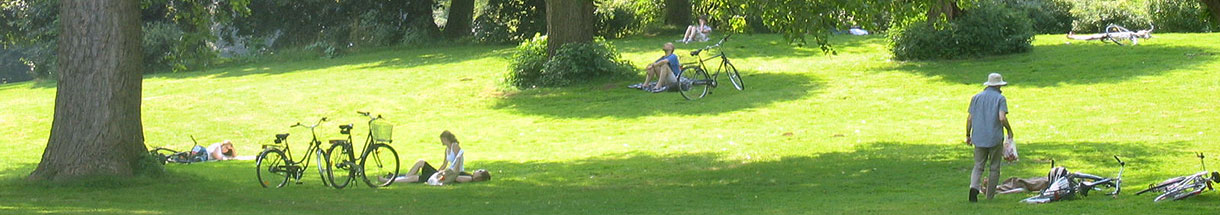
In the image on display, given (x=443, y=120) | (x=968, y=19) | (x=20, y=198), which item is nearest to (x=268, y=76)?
(x=443, y=120)

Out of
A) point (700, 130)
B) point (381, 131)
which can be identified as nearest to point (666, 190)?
point (381, 131)

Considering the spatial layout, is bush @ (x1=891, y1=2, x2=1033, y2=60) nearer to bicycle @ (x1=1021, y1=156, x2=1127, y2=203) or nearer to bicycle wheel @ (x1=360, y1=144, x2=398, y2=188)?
bicycle wheel @ (x1=360, y1=144, x2=398, y2=188)

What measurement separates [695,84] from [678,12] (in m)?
16.9

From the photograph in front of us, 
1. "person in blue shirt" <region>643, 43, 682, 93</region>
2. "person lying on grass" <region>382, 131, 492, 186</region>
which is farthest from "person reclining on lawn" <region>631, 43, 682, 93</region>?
"person lying on grass" <region>382, 131, 492, 186</region>

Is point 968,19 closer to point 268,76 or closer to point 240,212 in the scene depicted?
point 268,76

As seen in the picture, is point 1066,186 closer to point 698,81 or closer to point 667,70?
point 698,81

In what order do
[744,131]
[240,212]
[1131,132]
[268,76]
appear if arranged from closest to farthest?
[240,212] < [1131,132] < [744,131] < [268,76]

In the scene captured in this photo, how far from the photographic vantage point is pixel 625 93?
103ft

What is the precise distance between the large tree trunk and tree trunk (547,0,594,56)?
15.1m

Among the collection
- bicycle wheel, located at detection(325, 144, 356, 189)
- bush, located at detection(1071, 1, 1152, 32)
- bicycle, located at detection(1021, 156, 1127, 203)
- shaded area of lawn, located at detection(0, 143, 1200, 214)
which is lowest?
bush, located at detection(1071, 1, 1152, 32)

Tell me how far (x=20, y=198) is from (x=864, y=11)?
1107 centimetres

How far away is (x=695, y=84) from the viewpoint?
3047 cm

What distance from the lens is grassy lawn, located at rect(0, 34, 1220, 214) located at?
51.2 ft

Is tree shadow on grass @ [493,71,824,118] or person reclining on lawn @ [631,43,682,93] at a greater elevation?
person reclining on lawn @ [631,43,682,93]
